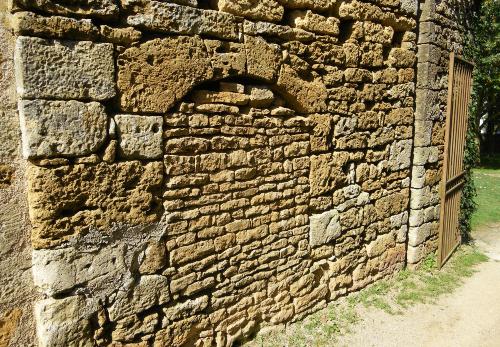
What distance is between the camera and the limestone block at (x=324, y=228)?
362 cm

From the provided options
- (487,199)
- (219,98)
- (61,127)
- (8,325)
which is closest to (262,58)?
(219,98)

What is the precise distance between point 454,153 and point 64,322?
5.16m

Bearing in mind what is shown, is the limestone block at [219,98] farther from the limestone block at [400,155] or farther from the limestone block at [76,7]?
the limestone block at [400,155]

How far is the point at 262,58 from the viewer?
2.96 m

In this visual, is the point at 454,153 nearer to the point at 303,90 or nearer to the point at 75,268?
Answer: the point at 303,90

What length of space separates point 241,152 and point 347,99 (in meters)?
1.42

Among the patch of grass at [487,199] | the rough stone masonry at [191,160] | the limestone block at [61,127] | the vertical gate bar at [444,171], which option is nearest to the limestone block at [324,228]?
the rough stone masonry at [191,160]

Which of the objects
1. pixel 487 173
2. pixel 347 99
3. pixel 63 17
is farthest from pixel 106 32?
pixel 487 173

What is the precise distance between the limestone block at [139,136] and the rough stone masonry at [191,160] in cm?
1

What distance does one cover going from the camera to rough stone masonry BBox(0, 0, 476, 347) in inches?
86.0

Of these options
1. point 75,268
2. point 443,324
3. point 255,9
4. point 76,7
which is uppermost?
point 255,9

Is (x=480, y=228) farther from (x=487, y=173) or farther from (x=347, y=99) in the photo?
(x=487, y=173)

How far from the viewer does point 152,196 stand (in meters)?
2.57

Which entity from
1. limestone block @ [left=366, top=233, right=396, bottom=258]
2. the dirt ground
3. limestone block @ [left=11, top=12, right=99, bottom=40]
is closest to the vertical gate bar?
the dirt ground
